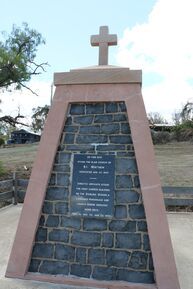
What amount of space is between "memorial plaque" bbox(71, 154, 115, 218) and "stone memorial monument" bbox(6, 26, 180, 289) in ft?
0.05

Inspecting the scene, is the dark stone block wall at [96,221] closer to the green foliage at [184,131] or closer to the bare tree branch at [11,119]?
the bare tree branch at [11,119]

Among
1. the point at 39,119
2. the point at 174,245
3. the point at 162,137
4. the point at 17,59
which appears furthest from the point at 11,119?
the point at 162,137

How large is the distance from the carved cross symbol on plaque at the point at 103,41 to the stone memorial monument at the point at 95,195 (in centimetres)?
40

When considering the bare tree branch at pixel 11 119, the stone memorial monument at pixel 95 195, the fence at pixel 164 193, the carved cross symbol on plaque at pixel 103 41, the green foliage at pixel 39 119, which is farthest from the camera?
the green foliage at pixel 39 119

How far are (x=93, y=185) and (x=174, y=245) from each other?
253cm

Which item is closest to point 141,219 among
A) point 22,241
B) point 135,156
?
point 135,156

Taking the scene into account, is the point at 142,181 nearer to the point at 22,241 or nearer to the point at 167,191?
the point at 22,241

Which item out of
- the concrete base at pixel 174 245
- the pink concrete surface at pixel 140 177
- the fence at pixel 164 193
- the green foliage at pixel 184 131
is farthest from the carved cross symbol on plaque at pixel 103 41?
the green foliage at pixel 184 131

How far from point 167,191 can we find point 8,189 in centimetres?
529

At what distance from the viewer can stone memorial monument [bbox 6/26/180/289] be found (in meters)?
4.38

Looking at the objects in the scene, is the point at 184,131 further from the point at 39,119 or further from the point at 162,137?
the point at 39,119

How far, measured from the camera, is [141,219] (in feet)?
14.5

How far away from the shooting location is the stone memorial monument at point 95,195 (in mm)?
4383

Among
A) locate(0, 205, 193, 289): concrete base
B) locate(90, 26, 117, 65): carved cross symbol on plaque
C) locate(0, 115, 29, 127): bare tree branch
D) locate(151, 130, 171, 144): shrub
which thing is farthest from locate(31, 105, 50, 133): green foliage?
locate(90, 26, 117, 65): carved cross symbol on plaque
